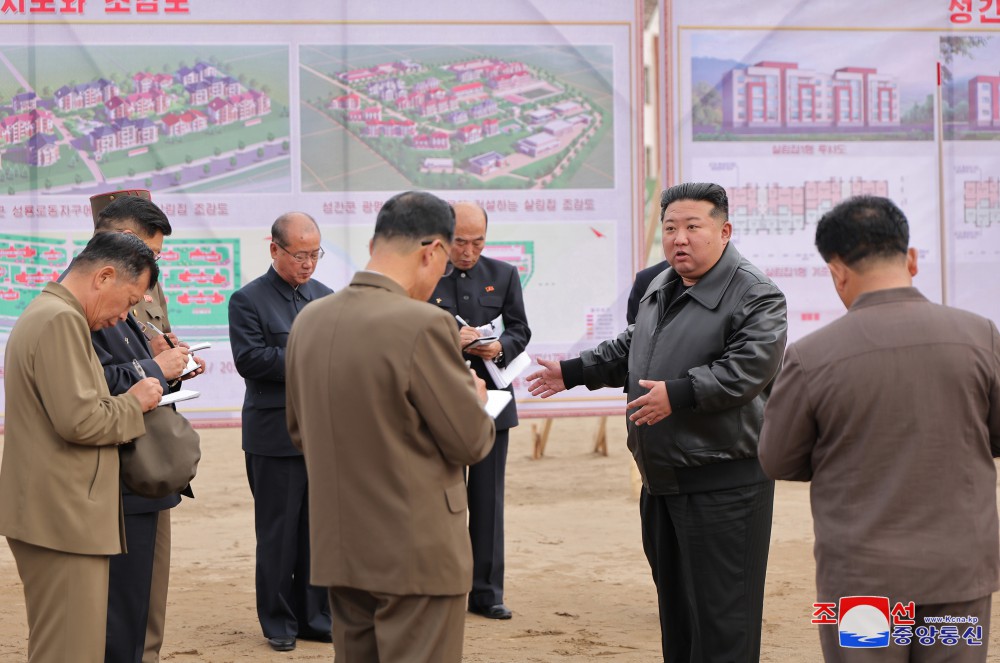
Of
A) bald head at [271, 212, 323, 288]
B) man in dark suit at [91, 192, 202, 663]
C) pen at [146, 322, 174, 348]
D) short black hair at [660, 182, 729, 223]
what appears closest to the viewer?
man in dark suit at [91, 192, 202, 663]

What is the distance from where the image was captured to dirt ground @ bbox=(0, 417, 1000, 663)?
573cm

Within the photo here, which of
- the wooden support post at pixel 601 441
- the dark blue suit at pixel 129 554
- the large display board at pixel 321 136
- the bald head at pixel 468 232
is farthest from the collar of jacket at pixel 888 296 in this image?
the wooden support post at pixel 601 441

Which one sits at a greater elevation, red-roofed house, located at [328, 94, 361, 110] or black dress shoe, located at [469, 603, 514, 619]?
red-roofed house, located at [328, 94, 361, 110]

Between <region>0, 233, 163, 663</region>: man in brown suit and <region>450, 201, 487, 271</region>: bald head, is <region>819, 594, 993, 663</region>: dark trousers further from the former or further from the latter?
<region>450, 201, 487, 271</region>: bald head

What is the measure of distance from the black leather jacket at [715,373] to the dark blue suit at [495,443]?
1918 millimetres

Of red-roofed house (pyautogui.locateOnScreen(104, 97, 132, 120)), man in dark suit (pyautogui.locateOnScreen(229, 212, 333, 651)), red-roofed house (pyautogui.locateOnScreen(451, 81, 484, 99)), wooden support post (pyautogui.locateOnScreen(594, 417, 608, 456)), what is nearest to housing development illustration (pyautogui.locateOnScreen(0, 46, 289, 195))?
red-roofed house (pyautogui.locateOnScreen(104, 97, 132, 120))

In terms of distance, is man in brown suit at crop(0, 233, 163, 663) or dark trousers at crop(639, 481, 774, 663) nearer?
man in brown suit at crop(0, 233, 163, 663)

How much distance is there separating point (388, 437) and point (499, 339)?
3126 millimetres

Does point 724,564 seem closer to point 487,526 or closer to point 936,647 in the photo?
point 936,647

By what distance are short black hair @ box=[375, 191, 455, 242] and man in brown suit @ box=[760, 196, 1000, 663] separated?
3.37ft

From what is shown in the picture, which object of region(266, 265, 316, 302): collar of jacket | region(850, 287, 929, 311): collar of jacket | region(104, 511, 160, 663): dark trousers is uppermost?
region(266, 265, 316, 302): collar of jacket

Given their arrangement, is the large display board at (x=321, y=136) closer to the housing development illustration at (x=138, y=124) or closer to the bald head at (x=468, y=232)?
the housing development illustration at (x=138, y=124)

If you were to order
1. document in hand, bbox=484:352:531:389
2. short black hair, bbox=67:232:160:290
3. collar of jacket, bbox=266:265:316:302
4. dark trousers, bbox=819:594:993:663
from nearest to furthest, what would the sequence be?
1. dark trousers, bbox=819:594:993:663
2. short black hair, bbox=67:232:160:290
3. document in hand, bbox=484:352:531:389
4. collar of jacket, bbox=266:265:316:302

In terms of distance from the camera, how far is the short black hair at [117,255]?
391 centimetres
